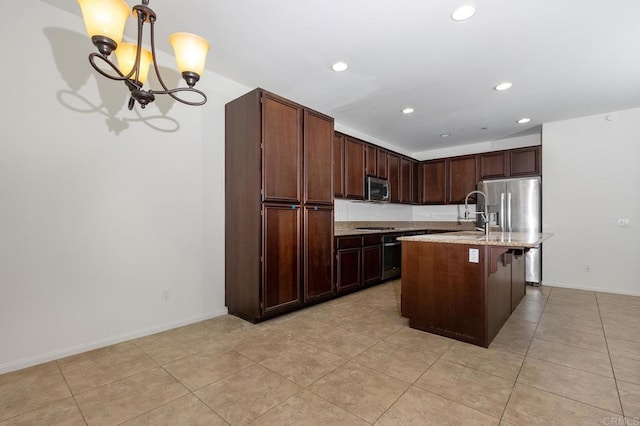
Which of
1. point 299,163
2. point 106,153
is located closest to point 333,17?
point 299,163

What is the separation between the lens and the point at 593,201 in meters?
4.44

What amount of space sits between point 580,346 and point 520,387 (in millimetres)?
1075

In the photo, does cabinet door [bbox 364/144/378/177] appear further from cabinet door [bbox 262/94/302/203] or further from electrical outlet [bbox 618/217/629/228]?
electrical outlet [bbox 618/217/629/228]

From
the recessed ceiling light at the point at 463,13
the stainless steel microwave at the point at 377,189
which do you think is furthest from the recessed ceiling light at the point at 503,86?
the stainless steel microwave at the point at 377,189

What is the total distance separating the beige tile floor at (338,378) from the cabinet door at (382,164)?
9.80 ft

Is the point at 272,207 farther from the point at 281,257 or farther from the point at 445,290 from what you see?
the point at 445,290

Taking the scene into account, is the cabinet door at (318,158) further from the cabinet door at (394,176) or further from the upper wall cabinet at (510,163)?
the upper wall cabinet at (510,163)

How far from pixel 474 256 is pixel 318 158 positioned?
2.04 metres

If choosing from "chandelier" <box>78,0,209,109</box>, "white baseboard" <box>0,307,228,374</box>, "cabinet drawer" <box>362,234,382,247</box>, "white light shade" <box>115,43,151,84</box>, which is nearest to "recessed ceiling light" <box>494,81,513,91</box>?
"cabinet drawer" <box>362,234,382,247</box>

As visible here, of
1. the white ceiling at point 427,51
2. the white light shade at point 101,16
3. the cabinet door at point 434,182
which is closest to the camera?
the white light shade at point 101,16

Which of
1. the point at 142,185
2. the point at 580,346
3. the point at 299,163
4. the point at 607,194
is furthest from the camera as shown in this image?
the point at 607,194

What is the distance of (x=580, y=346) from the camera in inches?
98.0

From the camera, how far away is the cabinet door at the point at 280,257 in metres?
3.05

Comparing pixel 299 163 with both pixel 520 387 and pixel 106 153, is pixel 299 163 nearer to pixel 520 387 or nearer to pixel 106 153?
pixel 106 153
